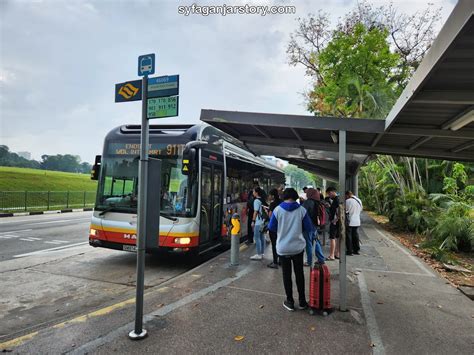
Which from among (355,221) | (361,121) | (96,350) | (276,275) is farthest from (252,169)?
(96,350)

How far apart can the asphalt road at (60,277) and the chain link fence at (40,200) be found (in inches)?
480

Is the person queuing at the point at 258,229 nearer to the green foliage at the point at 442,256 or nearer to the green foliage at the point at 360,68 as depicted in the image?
the green foliage at the point at 442,256

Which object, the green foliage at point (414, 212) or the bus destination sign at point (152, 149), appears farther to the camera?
the green foliage at point (414, 212)

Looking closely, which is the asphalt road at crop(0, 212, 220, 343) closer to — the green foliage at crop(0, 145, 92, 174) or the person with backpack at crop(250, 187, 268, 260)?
the person with backpack at crop(250, 187, 268, 260)

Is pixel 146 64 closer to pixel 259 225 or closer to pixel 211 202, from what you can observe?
pixel 211 202

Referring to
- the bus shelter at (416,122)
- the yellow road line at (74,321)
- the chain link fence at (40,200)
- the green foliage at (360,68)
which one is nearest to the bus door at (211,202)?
the bus shelter at (416,122)

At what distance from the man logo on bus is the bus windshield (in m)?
2.90

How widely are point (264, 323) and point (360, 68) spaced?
45.8 ft

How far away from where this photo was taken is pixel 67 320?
4137 millimetres

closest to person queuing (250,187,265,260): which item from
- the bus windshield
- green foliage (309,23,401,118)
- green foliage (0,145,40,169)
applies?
the bus windshield

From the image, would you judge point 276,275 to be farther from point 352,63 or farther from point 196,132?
point 352,63

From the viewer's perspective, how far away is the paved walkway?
3521 millimetres

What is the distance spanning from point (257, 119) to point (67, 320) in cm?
412

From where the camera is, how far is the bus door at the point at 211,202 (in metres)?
7.28
